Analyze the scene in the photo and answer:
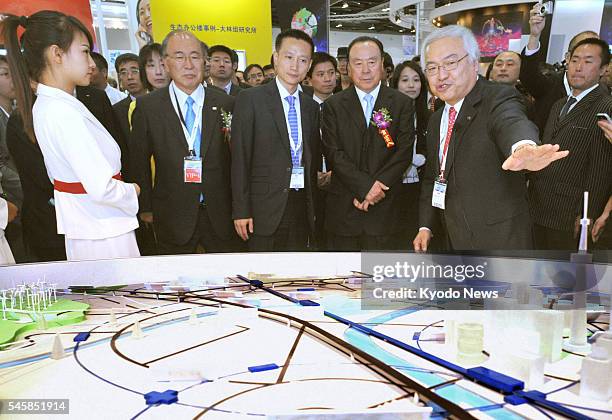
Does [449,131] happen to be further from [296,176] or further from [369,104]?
[296,176]

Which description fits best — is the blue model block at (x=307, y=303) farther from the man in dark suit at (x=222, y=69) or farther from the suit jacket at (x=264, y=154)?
the man in dark suit at (x=222, y=69)

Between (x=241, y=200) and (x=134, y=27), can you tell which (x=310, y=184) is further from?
(x=134, y=27)

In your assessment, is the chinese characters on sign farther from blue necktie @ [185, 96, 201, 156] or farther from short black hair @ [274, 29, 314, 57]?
blue necktie @ [185, 96, 201, 156]

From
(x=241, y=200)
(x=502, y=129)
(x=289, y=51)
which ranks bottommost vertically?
(x=241, y=200)

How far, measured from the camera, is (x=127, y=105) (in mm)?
3178

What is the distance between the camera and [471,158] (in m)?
2.53

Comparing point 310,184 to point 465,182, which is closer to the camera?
point 465,182

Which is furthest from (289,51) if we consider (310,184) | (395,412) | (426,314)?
(395,412)

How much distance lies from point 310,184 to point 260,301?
1.44 meters

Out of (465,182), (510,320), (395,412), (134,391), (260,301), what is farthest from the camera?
(465,182)

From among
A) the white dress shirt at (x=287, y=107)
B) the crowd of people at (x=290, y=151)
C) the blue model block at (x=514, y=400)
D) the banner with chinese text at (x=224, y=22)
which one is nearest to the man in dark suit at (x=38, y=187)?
the crowd of people at (x=290, y=151)

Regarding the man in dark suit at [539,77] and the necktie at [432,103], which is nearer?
the man in dark suit at [539,77]

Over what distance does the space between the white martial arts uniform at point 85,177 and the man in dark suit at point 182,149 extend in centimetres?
51

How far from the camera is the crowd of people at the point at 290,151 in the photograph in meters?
2.87
